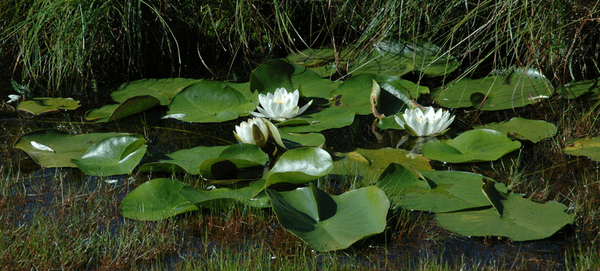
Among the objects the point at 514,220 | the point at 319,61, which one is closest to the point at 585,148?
the point at 514,220

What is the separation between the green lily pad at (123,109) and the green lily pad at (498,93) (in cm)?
176

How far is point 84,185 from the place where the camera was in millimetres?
2150

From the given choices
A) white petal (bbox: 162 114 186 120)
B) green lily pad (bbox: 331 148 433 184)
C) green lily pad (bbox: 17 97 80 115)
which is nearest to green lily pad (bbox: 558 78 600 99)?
green lily pad (bbox: 331 148 433 184)

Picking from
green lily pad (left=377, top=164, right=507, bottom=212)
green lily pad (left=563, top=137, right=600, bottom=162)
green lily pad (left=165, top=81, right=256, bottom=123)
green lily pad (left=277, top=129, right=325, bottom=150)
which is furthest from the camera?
green lily pad (left=165, top=81, right=256, bottom=123)

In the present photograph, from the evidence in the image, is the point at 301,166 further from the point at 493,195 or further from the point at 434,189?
the point at 493,195

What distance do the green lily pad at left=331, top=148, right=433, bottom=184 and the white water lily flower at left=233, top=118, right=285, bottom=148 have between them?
0.97ft

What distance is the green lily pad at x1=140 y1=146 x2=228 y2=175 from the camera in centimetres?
217

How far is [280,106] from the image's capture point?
2.74m

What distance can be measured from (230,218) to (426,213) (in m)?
0.75

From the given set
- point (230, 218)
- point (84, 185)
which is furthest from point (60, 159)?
point (230, 218)

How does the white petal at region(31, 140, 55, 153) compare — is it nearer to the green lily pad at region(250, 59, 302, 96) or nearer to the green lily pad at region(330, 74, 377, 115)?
the green lily pad at region(250, 59, 302, 96)

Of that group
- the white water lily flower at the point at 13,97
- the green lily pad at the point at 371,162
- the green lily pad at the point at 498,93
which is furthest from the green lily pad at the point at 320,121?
the white water lily flower at the point at 13,97

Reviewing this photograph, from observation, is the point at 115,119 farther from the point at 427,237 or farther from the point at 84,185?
the point at 427,237

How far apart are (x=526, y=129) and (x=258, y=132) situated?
142 cm
